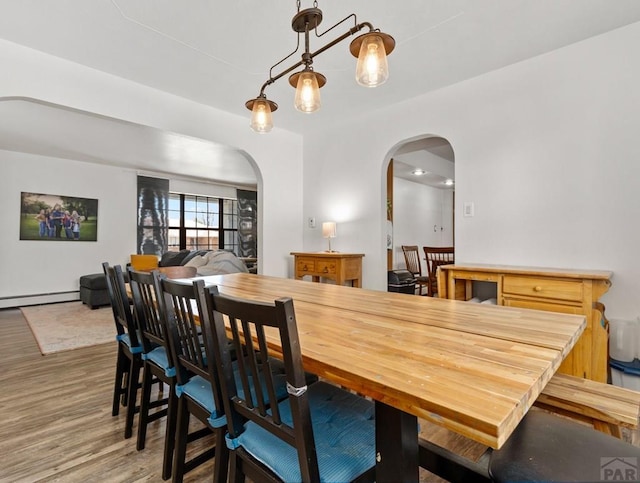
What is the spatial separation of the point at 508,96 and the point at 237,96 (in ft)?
8.14

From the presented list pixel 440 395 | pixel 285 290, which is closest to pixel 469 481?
pixel 440 395

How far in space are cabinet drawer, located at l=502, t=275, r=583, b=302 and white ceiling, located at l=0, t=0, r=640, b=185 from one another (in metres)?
1.70

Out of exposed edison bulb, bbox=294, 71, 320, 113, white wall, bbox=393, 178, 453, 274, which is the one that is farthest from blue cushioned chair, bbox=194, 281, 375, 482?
white wall, bbox=393, 178, 453, 274

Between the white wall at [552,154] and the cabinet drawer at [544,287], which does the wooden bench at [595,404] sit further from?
the white wall at [552,154]

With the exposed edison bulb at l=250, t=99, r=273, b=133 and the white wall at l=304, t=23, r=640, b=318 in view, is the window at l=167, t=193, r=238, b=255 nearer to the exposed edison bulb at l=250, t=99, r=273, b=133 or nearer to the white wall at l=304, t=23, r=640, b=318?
the white wall at l=304, t=23, r=640, b=318

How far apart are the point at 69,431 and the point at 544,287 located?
2.98 m

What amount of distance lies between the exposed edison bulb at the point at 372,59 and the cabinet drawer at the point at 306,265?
2552mm

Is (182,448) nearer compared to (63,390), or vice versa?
(182,448)

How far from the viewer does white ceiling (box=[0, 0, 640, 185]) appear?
1992 mm

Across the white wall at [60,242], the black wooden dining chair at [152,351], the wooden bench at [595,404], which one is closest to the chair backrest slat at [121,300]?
the black wooden dining chair at [152,351]

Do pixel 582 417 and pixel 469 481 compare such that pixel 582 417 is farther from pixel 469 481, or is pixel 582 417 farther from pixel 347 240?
pixel 347 240

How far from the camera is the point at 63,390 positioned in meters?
2.39

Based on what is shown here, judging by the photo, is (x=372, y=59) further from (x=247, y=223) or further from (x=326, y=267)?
(x=247, y=223)

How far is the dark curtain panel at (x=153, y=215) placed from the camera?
675 centimetres
